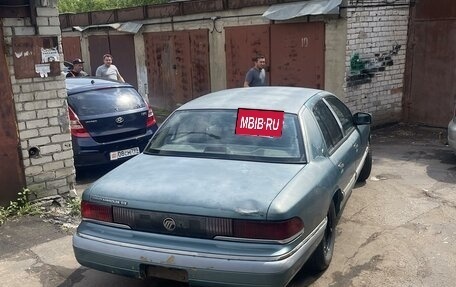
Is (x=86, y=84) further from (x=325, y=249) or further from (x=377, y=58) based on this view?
(x=377, y=58)

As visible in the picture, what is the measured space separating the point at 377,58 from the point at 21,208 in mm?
7392

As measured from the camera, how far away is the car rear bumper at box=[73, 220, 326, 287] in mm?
2912

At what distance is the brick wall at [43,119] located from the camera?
17.5 feet

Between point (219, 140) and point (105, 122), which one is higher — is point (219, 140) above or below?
above

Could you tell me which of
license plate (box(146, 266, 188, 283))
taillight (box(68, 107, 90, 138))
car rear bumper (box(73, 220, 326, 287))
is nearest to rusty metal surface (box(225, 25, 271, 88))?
taillight (box(68, 107, 90, 138))

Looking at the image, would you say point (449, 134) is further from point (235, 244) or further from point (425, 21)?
point (235, 244)

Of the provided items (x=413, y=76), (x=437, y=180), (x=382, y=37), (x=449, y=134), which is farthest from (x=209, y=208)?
(x=413, y=76)

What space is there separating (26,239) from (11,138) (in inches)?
48.6

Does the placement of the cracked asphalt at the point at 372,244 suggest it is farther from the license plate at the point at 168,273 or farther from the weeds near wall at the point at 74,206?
the license plate at the point at 168,273

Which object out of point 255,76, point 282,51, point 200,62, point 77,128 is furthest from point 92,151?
point 200,62

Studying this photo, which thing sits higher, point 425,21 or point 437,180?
point 425,21

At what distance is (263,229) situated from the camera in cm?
299

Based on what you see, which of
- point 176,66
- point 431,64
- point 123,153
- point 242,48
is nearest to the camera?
point 123,153

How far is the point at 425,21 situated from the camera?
969cm
